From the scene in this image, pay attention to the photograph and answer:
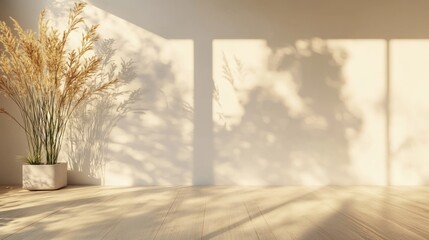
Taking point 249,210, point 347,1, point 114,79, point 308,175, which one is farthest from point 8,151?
point 347,1

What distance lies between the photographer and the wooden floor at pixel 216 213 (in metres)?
2.05

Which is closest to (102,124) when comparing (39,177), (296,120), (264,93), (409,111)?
(39,177)

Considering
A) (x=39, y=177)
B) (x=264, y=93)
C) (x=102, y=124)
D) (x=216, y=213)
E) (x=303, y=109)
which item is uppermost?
(x=264, y=93)

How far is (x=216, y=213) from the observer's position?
2.52 metres

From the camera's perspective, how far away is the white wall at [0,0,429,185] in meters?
3.71

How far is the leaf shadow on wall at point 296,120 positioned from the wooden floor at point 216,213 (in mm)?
220

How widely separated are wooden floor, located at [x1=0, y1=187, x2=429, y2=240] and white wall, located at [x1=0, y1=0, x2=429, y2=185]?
0.25m

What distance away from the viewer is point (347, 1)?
12.3 feet

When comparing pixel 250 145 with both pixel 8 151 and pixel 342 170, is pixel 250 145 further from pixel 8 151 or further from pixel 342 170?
pixel 8 151

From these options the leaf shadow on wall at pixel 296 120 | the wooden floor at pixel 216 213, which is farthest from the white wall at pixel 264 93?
the wooden floor at pixel 216 213

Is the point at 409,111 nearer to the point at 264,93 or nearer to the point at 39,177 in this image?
the point at 264,93

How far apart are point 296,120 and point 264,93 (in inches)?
12.9

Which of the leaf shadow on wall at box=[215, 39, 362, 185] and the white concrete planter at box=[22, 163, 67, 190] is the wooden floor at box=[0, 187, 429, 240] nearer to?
the white concrete planter at box=[22, 163, 67, 190]

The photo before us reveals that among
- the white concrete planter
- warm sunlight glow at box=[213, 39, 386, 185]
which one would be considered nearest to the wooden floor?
the white concrete planter
